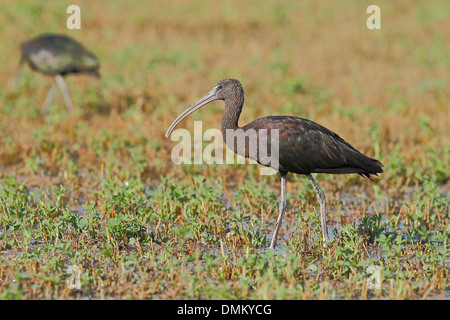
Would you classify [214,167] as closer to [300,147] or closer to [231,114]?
[231,114]

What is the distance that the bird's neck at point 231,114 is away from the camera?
20.7 ft

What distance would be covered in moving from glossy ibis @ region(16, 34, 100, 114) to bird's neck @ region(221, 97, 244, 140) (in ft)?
17.8

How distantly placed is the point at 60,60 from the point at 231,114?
227 inches

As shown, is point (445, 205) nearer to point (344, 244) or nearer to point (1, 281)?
point (344, 244)

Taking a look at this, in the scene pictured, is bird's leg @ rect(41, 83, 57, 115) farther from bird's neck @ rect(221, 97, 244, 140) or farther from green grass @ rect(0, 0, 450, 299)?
bird's neck @ rect(221, 97, 244, 140)

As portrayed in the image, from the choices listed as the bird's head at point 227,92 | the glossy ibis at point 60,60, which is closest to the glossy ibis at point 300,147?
the bird's head at point 227,92

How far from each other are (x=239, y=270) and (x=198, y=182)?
1.97 m

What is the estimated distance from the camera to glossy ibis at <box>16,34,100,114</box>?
11.4 m

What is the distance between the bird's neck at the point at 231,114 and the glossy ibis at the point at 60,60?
5415mm

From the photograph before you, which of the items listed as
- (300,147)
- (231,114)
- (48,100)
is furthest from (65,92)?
(300,147)

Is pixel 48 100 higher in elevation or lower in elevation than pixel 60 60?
lower

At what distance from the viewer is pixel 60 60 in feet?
37.2

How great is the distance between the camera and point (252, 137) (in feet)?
19.8
